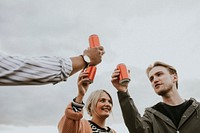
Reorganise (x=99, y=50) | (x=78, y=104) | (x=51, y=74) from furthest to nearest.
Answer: (x=78, y=104) → (x=99, y=50) → (x=51, y=74)

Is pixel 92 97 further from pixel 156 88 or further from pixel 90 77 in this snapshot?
pixel 90 77

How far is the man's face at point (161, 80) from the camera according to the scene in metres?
4.09

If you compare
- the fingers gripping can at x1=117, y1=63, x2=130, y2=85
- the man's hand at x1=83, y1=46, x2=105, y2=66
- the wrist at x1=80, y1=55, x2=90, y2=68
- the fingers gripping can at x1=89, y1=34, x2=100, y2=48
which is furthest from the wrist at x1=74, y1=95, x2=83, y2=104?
the wrist at x1=80, y1=55, x2=90, y2=68

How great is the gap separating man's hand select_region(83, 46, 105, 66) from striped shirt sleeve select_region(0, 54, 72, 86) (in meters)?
0.31

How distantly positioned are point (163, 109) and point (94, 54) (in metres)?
2.20

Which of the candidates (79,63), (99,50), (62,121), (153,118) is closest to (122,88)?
(153,118)

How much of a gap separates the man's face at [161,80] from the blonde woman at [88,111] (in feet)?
2.38

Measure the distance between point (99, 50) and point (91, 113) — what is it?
231 centimetres

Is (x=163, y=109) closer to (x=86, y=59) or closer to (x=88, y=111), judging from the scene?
(x=88, y=111)

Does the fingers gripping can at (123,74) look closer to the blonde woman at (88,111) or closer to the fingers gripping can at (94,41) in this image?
the blonde woman at (88,111)

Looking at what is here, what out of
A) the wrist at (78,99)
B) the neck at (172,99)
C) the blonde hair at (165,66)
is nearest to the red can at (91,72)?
the wrist at (78,99)

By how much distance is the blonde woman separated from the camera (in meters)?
2.98

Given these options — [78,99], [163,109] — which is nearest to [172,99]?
[163,109]

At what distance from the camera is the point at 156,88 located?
4.10 meters
